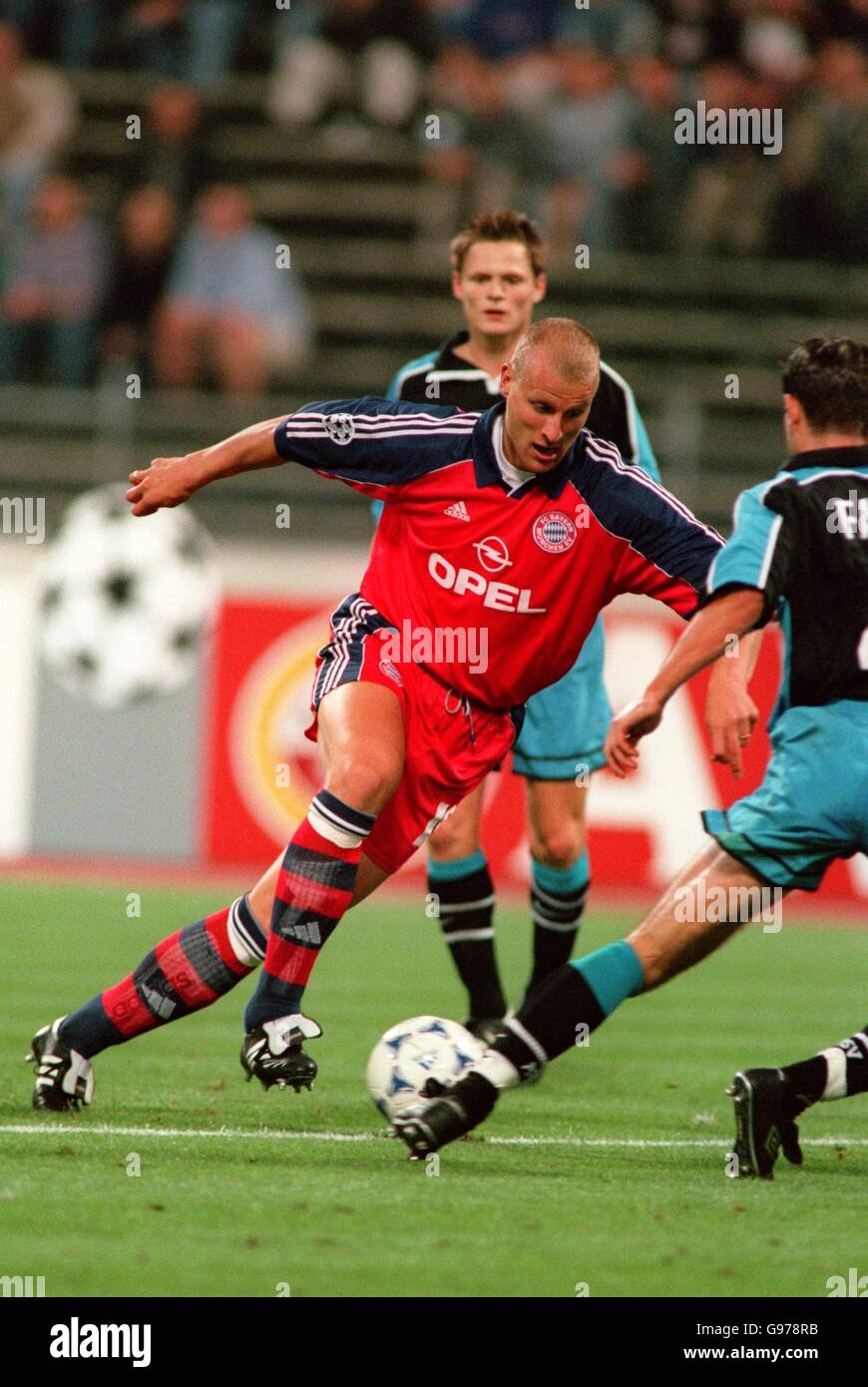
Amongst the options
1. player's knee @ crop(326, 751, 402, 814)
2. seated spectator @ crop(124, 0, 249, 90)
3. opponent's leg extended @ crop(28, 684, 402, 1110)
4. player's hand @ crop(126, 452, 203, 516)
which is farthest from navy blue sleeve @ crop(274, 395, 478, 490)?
seated spectator @ crop(124, 0, 249, 90)

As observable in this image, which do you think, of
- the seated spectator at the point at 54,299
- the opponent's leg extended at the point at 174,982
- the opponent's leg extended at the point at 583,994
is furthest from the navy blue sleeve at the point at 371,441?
the seated spectator at the point at 54,299

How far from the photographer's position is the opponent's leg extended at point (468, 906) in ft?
22.6

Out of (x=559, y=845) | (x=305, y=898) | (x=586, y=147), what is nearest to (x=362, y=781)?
(x=305, y=898)

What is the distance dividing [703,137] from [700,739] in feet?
15.3

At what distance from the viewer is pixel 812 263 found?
48.5ft

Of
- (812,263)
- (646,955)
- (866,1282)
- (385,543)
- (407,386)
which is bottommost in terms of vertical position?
(866,1282)

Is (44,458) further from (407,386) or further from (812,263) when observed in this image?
(407,386)

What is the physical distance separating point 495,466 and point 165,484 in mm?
809

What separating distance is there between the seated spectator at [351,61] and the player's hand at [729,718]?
11.5 metres

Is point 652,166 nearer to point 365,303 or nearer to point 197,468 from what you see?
point 365,303

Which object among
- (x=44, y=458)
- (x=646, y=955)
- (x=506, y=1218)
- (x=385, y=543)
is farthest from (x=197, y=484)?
(x=44, y=458)

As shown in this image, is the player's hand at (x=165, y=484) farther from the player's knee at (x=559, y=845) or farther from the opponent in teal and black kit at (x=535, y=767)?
the player's knee at (x=559, y=845)
